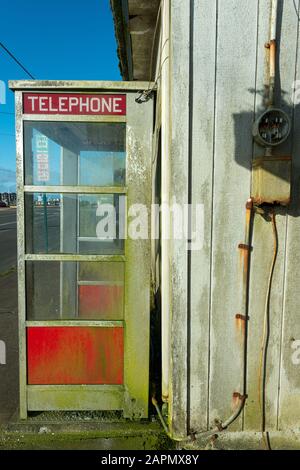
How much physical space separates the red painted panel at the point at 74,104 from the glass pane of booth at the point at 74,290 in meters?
1.17

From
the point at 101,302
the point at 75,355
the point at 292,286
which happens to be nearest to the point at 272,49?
the point at 292,286

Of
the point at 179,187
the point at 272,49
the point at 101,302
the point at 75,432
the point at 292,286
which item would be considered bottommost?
the point at 75,432

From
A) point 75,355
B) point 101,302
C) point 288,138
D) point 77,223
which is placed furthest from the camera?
point 77,223

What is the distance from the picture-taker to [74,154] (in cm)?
301

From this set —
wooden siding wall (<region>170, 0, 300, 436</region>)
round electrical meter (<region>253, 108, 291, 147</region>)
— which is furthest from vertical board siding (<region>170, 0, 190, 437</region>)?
round electrical meter (<region>253, 108, 291, 147</region>)

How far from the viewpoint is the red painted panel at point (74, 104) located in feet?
8.86

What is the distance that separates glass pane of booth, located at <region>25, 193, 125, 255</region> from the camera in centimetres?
284

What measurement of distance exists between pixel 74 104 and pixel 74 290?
1.50 meters

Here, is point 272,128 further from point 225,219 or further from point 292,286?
point 292,286

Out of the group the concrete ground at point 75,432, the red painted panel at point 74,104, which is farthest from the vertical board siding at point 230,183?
the red painted panel at point 74,104

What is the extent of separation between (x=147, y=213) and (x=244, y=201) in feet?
2.38

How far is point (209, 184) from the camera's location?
A: 245 centimetres

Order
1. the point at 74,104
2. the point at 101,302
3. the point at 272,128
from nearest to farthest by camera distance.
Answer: the point at 272,128
the point at 74,104
the point at 101,302

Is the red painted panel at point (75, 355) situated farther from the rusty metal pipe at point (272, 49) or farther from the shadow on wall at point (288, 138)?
the rusty metal pipe at point (272, 49)
